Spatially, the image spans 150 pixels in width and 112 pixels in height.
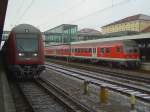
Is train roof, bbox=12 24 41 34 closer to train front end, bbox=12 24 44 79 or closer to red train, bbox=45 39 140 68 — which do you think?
train front end, bbox=12 24 44 79

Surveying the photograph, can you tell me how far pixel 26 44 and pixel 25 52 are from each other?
520 mm

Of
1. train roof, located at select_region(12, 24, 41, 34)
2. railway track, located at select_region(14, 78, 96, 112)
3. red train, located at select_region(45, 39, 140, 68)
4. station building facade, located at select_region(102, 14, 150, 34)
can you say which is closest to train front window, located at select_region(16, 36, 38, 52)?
train roof, located at select_region(12, 24, 41, 34)

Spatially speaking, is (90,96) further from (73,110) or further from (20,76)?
(20,76)

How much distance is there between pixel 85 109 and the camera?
36.3 feet

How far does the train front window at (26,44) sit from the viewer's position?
62.9 ft

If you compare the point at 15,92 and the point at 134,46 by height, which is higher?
the point at 134,46

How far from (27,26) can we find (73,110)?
33.0 ft

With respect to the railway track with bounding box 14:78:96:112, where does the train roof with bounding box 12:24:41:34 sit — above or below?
above

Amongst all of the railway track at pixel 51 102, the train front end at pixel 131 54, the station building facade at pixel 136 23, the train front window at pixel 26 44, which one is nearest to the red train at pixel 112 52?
the train front end at pixel 131 54

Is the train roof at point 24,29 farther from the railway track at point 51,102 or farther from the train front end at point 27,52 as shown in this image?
the railway track at point 51,102

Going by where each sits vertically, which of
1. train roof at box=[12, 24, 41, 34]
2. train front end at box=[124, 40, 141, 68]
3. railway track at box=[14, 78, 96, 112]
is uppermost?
train roof at box=[12, 24, 41, 34]

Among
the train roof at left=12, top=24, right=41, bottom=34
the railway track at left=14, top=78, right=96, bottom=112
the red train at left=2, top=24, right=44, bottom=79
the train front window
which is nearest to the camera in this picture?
the railway track at left=14, top=78, right=96, bottom=112

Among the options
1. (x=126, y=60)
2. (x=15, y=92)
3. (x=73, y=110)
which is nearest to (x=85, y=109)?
(x=73, y=110)

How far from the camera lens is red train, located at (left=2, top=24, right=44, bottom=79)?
19000 mm
